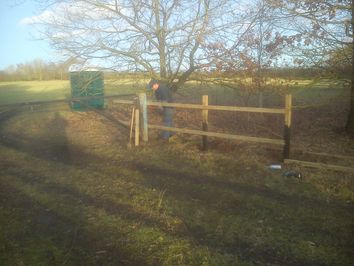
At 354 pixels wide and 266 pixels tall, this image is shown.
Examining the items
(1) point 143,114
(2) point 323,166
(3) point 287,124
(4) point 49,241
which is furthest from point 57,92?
(4) point 49,241

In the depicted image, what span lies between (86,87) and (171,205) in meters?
9.57

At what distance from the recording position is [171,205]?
5496 millimetres

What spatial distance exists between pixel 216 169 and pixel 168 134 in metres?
3.19

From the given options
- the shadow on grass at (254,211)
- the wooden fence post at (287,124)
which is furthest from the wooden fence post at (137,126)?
the wooden fence post at (287,124)

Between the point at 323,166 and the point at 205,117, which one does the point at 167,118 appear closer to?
the point at 205,117

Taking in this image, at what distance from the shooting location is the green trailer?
43.0 ft

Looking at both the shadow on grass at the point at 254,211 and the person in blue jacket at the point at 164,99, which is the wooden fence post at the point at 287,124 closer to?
the shadow on grass at the point at 254,211

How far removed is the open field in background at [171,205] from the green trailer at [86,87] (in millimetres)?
3595

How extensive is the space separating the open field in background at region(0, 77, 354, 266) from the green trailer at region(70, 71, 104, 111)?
11.8 ft

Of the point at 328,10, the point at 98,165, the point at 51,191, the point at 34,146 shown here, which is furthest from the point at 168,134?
the point at 328,10

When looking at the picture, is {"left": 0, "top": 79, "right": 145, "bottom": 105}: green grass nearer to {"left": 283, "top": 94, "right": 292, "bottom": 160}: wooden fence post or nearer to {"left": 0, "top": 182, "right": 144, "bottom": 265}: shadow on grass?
{"left": 283, "top": 94, "right": 292, "bottom": 160}: wooden fence post

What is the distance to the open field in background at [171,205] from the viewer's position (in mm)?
4090

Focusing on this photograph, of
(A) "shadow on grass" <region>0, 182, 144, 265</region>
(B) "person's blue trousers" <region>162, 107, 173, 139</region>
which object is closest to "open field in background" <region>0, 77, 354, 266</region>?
(A) "shadow on grass" <region>0, 182, 144, 265</region>

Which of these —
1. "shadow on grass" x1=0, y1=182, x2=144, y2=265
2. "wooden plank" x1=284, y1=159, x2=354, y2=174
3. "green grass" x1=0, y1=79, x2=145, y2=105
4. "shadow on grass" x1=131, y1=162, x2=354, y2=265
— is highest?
"green grass" x1=0, y1=79, x2=145, y2=105
